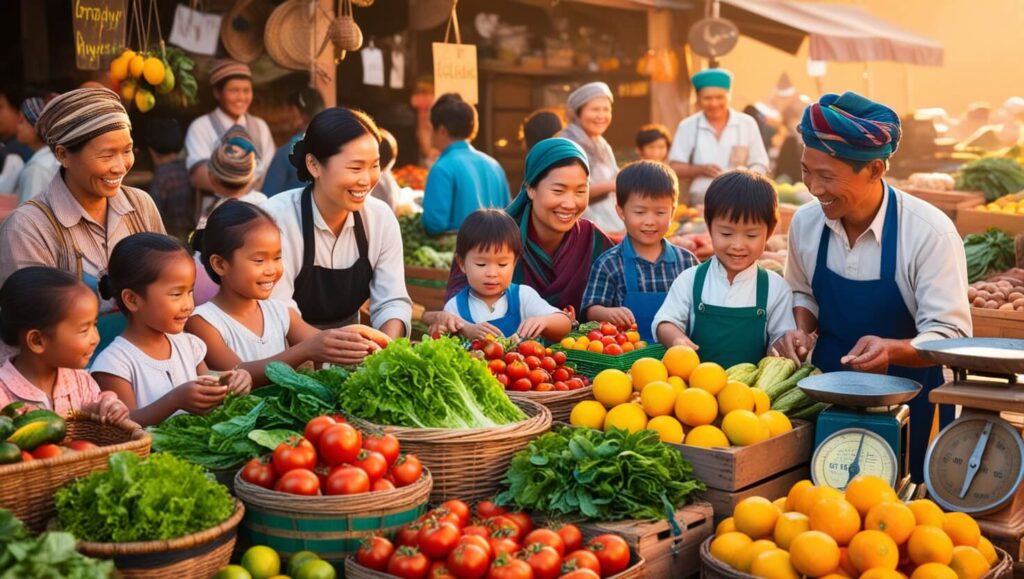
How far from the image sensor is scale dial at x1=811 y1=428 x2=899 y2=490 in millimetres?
3270

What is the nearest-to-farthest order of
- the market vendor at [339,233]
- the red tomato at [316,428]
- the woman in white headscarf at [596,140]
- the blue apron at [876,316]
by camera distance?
the red tomato at [316,428] → the blue apron at [876,316] → the market vendor at [339,233] → the woman in white headscarf at [596,140]

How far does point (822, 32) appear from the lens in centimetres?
1545

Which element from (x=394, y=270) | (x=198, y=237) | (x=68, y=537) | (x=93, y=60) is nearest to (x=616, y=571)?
(x=68, y=537)

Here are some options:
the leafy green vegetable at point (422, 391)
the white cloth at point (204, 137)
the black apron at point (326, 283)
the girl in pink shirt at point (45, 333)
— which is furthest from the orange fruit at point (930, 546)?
the white cloth at point (204, 137)

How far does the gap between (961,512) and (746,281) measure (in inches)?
57.1

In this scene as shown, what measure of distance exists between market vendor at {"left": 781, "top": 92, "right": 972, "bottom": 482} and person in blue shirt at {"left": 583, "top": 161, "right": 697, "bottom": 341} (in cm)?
59

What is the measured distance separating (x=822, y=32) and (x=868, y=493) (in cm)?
1362

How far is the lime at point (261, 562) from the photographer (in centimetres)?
286

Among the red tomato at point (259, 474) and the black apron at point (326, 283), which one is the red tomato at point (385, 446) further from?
the black apron at point (326, 283)

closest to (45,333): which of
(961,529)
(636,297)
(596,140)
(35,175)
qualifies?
(636,297)

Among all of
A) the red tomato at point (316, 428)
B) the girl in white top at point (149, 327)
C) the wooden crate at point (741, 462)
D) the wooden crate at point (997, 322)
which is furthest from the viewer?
the wooden crate at point (997, 322)

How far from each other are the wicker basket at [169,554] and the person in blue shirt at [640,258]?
7.53ft

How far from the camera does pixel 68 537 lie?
8.11ft

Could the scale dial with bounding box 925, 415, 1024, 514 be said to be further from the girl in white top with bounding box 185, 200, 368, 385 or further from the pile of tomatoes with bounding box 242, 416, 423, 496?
the girl in white top with bounding box 185, 200, 368, 385
